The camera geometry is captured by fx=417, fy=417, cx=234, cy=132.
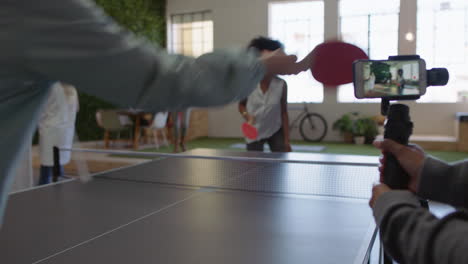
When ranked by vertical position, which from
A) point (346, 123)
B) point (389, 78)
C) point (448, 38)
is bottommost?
point (346, 123)

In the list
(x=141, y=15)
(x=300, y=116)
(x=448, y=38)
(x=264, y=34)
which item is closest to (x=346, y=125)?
(x=300, y=116)

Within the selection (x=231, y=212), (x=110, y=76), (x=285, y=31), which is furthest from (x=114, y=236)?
(x=285, y=31)

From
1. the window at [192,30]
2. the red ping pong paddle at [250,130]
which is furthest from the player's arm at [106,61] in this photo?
the window at [192,30]

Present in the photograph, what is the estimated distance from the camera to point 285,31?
1028cm

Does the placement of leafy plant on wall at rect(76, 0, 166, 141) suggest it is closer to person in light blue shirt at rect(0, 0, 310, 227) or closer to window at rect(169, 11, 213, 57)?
window at rect(169, 11, 213, 57)

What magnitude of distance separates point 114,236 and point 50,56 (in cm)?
80

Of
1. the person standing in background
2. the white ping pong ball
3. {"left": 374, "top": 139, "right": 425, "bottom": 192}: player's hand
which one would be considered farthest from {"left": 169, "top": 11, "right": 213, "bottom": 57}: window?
{"left": 374, "top": 139, "right": 425, "bottom": 192}: player's hand

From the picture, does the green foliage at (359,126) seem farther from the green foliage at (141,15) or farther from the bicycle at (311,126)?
the green foliage at (141,15)

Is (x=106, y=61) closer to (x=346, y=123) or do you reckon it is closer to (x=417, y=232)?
(x=417, y=232)

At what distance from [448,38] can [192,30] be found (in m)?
6.19

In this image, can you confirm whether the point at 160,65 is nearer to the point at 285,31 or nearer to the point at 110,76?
the point at 110,76

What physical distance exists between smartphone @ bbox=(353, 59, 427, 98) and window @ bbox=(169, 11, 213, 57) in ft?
33.3

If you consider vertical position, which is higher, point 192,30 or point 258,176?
point 192,30

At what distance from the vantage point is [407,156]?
0.84m
